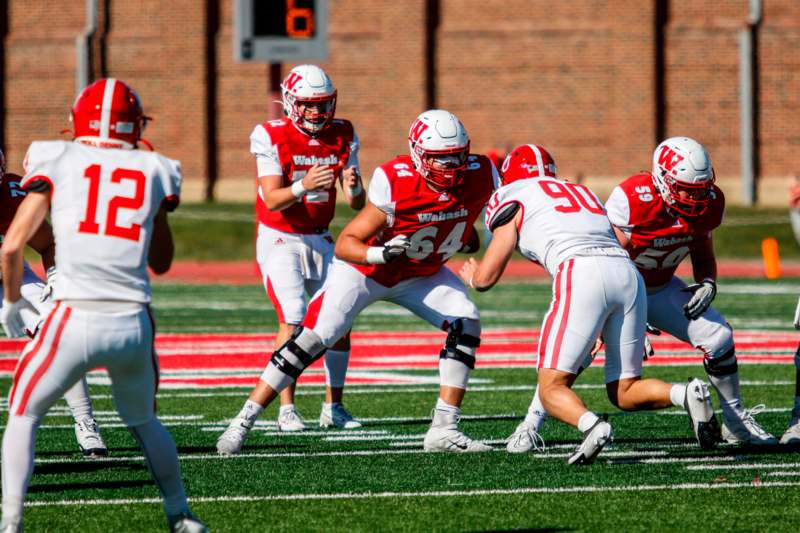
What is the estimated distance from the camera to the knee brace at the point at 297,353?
7.24 metres

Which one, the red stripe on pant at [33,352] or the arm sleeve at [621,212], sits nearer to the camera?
the red stripe on pant at [33,352]

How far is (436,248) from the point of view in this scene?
7.33 meters

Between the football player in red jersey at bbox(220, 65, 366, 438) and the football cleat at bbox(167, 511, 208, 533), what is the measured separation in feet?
10.4

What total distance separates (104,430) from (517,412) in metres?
2.47

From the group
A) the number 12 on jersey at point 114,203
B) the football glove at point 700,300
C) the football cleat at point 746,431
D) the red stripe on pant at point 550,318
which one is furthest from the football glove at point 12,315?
the football cleat at point 746,431

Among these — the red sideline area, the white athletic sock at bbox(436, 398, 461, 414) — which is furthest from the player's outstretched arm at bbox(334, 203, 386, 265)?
the red sideline area

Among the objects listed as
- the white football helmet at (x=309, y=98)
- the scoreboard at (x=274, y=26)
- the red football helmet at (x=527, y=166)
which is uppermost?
the scoreboard at (x=274, y=26)

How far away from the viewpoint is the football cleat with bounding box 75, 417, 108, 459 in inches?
280

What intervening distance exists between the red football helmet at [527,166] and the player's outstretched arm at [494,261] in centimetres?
61

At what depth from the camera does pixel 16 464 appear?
471cm

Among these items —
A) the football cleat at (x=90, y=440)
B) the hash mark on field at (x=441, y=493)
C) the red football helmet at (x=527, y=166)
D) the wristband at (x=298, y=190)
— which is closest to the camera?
the hash mark on field at (x=441, y=493)

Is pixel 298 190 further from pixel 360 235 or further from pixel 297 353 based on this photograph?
→ pixel 297 353

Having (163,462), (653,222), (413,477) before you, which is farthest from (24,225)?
(653,222)

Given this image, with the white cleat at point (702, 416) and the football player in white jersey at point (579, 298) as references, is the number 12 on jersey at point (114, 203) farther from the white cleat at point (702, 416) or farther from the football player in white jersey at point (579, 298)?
the white cleat at point (702, 416)
